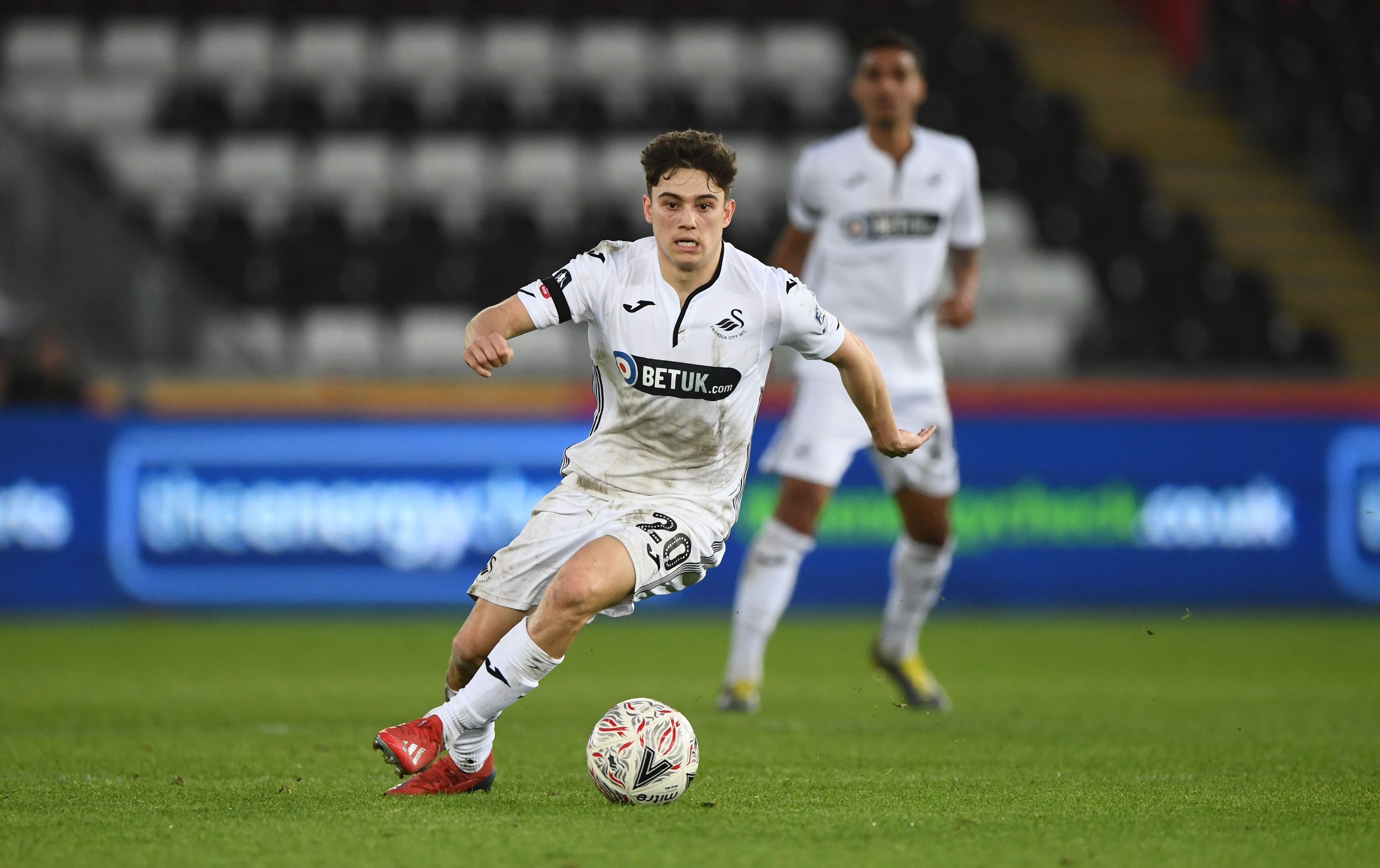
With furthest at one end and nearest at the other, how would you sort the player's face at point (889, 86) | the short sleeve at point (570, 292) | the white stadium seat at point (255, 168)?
the white stadium seat at point (255, 168) → the player's face at point (889, 86) → the short sleeve at point (570, 292)

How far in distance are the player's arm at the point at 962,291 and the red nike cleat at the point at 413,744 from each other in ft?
11.5

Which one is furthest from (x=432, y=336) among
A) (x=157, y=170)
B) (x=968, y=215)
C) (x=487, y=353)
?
(x=487, y=353)

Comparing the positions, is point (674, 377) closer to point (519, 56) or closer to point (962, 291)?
point (962, 291)

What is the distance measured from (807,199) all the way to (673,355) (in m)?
2.78

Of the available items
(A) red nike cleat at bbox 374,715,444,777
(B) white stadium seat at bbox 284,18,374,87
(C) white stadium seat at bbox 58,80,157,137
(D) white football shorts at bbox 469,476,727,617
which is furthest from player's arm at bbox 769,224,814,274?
(C) white stadium seat at bbox 58,80,157,137

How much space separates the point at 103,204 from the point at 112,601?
5.27m

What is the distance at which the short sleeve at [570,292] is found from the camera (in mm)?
4785

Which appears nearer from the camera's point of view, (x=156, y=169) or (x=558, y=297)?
(x=558, y=297)

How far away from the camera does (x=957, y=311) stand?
7.42 metres

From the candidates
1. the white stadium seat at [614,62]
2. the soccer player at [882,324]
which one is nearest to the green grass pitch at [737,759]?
the soccer player at [882,324]

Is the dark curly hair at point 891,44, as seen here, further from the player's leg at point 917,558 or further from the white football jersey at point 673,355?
the white football jersey at point 673,355

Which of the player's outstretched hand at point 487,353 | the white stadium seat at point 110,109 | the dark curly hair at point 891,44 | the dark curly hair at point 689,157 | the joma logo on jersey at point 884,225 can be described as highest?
the white stadium seat at point 110,109

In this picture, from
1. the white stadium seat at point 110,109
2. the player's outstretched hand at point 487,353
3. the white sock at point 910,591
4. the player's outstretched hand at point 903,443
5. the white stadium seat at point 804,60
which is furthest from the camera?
the white stadium seat at point 804,60

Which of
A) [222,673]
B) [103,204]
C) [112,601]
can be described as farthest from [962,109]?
[222,673]
